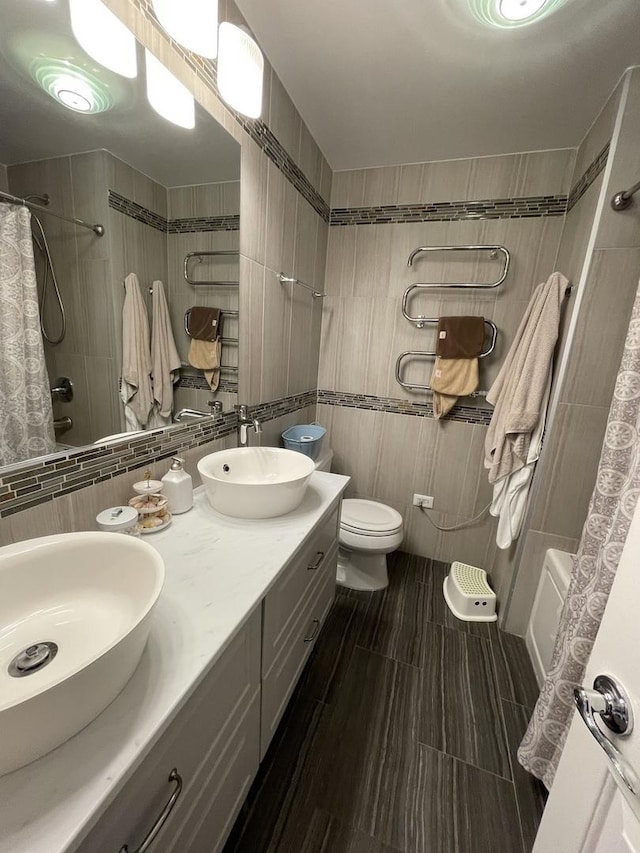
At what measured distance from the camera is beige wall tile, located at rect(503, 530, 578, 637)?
159cm

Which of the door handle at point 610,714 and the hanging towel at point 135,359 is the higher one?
the hanging towel at point 135,359

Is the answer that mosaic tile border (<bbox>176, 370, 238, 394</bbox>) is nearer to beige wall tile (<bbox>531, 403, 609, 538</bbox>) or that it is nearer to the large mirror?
the large mirror

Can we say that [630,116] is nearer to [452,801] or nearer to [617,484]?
[617,484]

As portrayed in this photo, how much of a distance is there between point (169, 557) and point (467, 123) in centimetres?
223

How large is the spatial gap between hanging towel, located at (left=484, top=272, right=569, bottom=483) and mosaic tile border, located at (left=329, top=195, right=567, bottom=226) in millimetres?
548

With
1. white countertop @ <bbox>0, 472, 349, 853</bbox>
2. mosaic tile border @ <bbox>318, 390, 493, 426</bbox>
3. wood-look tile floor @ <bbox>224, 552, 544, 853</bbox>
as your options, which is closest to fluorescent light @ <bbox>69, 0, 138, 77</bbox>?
white countertop @ <bbox>0, 472, 349, 853</bbox>

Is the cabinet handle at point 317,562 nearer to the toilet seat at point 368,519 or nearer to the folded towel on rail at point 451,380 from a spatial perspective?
the toilet seat at point 368,519

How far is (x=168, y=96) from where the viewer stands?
1.03m

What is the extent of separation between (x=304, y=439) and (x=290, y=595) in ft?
3.05

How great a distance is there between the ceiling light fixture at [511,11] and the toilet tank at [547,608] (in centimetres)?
195

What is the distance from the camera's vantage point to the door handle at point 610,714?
1.44 feet

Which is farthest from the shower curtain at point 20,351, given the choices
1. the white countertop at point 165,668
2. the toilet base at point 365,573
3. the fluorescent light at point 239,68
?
the toilet base at point 365,573

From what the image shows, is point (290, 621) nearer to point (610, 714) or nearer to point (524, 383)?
point (610, 714)

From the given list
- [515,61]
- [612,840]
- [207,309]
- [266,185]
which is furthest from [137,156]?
[612,840]
